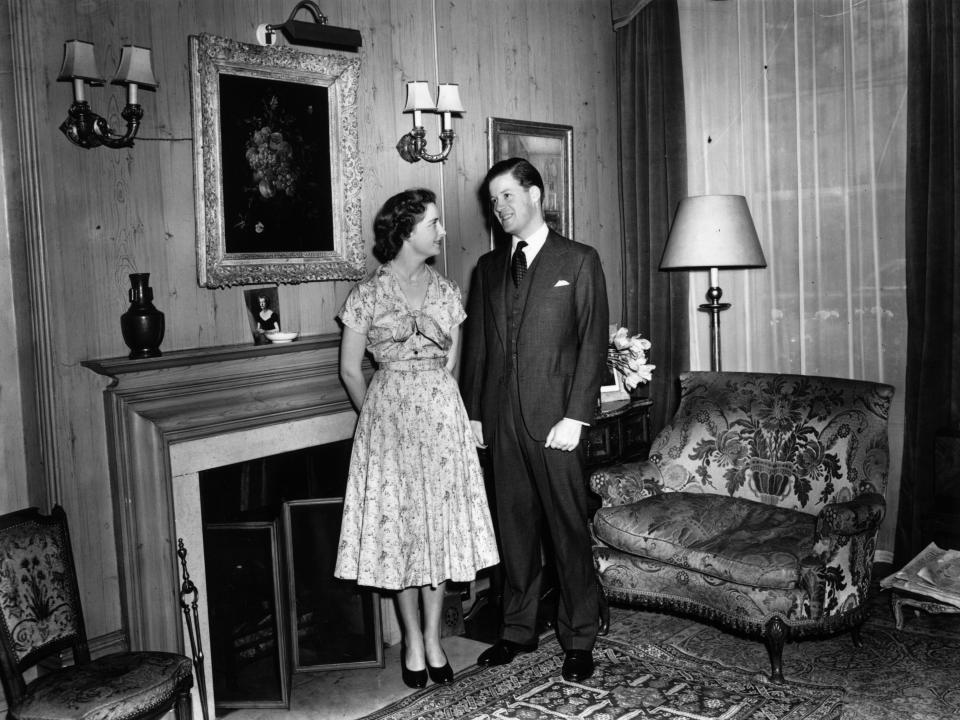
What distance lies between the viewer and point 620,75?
5.13 meters

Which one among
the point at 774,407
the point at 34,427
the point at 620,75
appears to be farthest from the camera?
the point at 620,75

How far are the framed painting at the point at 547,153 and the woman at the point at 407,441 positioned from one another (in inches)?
53.9

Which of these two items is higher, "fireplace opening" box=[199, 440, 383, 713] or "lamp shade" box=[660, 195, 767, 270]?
"lamp shade" box=[660, 195, 767, 270]

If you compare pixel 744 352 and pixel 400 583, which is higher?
pixel 744 352

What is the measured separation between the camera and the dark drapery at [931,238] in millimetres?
4035

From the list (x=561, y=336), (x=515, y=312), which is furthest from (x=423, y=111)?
(x=561, y=336)

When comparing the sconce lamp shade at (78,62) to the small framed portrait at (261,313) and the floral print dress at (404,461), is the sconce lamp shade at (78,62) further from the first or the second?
the floral print dress at (404,461)

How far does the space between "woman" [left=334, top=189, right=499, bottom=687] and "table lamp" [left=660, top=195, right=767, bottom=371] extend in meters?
1.53

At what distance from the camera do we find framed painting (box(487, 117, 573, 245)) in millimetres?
4469

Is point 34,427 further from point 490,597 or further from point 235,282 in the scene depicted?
point 490,597

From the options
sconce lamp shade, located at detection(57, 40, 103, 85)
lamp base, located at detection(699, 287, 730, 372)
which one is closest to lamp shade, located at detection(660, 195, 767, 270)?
lamp base, located at detection(699, 287, 730, 372)

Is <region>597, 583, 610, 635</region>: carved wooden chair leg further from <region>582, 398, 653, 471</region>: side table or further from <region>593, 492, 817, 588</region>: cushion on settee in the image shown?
<region>582, 398, 653, 471</region>: side table

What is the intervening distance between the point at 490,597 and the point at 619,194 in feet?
8.09

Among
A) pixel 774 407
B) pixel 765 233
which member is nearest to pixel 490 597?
pixel 774 407
